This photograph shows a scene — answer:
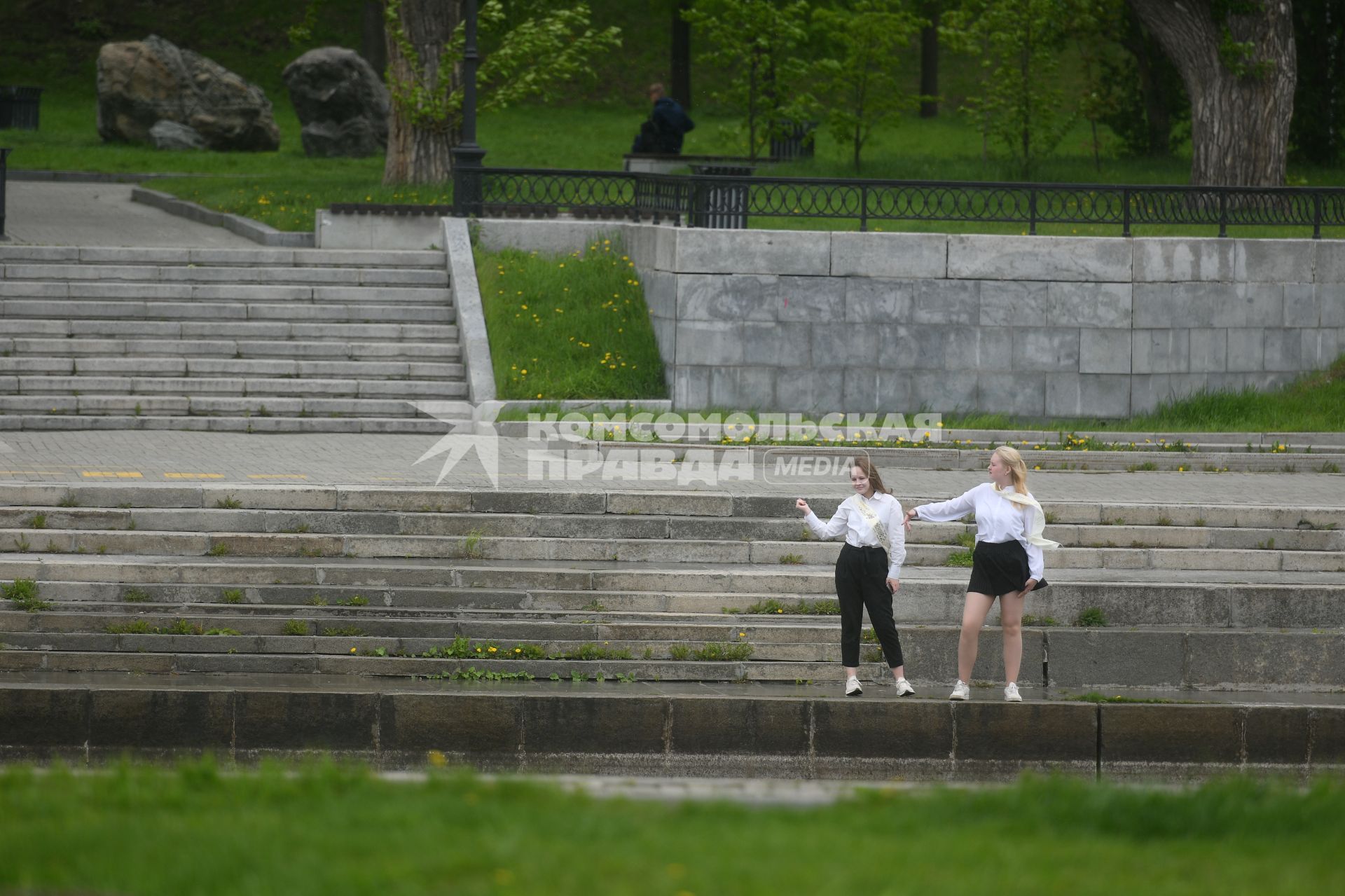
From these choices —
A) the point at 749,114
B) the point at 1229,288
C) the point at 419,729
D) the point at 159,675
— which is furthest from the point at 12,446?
the point at 749,114

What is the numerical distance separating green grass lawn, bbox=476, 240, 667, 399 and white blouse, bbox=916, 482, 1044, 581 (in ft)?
23.6

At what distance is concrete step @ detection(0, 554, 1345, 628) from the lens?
412 inches

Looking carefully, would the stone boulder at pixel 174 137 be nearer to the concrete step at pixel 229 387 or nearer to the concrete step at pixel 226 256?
the concrete step at pixel 226 256

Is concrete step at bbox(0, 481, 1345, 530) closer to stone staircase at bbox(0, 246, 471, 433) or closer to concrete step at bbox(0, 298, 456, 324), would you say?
stone staircase at bbox(0, 246, 471, 433)

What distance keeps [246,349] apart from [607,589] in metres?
7.27

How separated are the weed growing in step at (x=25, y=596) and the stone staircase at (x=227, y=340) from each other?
4936mm

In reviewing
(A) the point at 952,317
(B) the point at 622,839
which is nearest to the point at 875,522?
(B) the point at 622,839

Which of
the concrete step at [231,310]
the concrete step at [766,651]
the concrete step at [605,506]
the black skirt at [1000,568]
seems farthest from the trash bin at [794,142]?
the black skirt at [1000,568]

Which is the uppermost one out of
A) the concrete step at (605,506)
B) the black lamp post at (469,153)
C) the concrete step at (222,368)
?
the black lamp post at (469,153)

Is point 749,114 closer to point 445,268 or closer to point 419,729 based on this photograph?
point 445,268

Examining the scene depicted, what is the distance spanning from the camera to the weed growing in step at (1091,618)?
419 inches

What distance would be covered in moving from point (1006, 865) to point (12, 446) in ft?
36.4

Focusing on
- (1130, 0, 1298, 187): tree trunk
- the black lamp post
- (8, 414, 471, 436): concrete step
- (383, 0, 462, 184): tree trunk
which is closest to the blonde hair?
(8, 414, 471, 436): concrete step

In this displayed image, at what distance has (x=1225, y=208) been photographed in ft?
54.7
